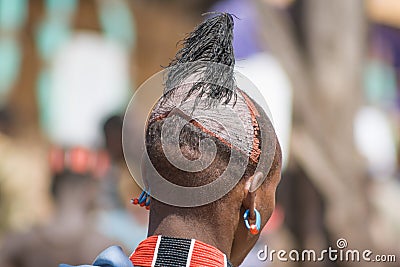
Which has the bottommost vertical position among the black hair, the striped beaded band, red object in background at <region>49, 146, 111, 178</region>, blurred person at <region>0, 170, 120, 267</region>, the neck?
blurred person at <region>0, 170, 120, 267</region>

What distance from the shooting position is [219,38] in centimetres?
215

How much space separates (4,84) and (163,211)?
660cm

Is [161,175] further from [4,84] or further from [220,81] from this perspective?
[4,84]

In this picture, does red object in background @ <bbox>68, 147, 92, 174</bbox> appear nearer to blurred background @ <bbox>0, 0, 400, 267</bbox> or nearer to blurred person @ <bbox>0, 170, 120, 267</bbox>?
blurred background @ <bbox>0, 0, 400, 267</bbox>

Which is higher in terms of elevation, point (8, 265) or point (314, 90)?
point (314, 90)

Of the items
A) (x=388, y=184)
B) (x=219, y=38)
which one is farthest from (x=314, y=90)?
(x=219, y=38)

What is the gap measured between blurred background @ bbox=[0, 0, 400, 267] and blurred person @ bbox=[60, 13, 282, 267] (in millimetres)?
1129

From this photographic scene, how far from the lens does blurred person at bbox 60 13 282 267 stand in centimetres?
202

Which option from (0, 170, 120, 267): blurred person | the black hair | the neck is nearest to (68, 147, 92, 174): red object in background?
(0, 170, 120, 267): blurred person

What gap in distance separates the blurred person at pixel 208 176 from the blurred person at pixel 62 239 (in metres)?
3.05

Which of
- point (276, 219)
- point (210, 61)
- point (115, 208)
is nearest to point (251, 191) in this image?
point (210, 61)

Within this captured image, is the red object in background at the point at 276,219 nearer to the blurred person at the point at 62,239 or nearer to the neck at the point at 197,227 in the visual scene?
the blurred person at the point at 62,239

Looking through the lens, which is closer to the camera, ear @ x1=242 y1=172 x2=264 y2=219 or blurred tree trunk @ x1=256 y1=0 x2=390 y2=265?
ear @ x1=242 y1=172 x2=264 y2=219

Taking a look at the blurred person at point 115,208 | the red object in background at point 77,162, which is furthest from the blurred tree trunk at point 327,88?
the red object in background at point 77,162
